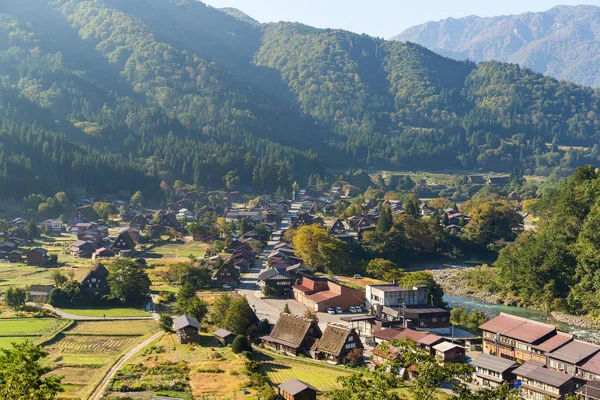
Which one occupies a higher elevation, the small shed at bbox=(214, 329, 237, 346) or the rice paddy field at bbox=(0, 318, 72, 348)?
the small shed at bbox=(214, 329, 237, 346)

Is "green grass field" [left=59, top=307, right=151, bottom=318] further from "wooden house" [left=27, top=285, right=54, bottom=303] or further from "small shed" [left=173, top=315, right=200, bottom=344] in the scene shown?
"small shed" [left=173, top=315, right=200, bottom=344]

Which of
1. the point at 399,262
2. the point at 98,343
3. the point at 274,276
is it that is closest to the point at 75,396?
the point at 98,343

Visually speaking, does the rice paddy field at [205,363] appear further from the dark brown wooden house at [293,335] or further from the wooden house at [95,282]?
the wooden house at [95,282]

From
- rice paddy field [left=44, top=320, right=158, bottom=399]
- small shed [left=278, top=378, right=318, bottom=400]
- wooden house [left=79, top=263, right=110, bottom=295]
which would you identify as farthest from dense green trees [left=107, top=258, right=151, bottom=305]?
small shed [left=278, top=378, right=318, bottom=400]

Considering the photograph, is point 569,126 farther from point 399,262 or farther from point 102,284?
point 102,284

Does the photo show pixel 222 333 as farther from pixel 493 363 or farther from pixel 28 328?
pixel 493 363

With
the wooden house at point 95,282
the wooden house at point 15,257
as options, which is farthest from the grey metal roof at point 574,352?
the wooden house at point 15,257

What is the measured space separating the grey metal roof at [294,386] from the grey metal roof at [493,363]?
8.04m

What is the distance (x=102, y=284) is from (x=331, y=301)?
14.3 metres

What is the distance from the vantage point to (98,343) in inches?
1244

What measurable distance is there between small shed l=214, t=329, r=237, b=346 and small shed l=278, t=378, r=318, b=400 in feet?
24.4

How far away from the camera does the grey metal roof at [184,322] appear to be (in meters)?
32.2

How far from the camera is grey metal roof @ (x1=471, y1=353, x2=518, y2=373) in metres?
27.8

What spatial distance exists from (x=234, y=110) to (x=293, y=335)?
10517 centimetres
